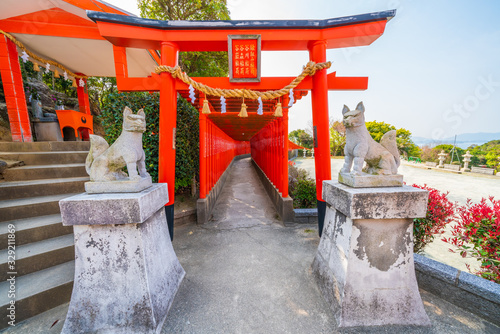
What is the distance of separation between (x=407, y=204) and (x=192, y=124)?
554 cm

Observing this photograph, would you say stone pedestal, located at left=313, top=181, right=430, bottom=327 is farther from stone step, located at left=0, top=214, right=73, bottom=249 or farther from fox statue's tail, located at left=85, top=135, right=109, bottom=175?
stone step, located at left=0, top=214, right=73, bottom=249

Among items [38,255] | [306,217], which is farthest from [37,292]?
[306,217]

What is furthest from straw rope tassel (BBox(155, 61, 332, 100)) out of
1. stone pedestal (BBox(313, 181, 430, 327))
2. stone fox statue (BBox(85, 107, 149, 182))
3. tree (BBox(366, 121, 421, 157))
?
tree (BBox(366, 121, 421, 157))

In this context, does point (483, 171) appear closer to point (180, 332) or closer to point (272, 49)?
point (272, 49)

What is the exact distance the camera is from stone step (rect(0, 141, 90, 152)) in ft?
14.0

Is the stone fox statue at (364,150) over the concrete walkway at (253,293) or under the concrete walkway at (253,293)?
over

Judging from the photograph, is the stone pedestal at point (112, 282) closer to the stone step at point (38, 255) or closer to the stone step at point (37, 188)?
the stone step at point (38, 255)

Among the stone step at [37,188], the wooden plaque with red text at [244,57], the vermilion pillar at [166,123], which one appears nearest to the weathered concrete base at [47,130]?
the stone step at [37,188]

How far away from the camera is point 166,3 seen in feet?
28.9

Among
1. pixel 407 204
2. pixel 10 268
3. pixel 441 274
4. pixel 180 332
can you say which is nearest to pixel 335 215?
pixel 407 204

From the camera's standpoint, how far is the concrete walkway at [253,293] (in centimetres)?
203

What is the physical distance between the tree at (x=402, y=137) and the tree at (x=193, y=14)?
98.2 feet

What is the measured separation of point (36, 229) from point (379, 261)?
4953 mm

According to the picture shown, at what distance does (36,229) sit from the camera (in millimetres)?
2758
